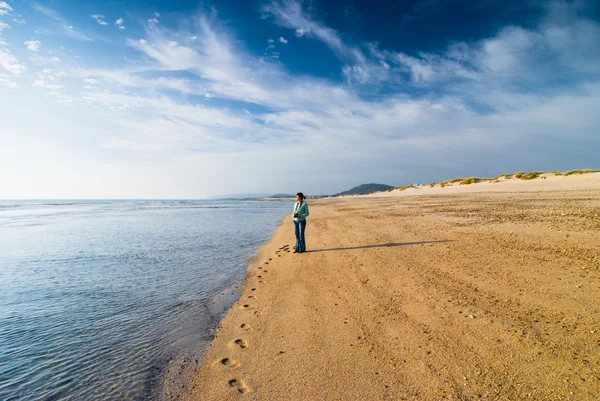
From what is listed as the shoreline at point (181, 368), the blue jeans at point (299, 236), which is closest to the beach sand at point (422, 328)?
the shoreline at point (181, 368)

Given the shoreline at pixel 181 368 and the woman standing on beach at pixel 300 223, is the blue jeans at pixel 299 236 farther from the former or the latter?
the shoreline at pixel 181 368

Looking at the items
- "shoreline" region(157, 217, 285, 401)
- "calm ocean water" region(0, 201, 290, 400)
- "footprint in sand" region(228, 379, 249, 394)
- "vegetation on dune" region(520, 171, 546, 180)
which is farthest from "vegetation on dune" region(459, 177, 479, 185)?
"footprint in sand" region(228, 379, 249, 394)

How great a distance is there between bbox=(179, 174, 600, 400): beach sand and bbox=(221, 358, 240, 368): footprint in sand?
0.02 metres

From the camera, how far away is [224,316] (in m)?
5.98

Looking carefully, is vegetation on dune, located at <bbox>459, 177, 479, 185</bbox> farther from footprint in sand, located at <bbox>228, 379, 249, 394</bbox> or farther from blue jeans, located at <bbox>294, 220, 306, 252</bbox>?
footprint in sand, located at <bbox>228, 379, 249, 394</bbox>

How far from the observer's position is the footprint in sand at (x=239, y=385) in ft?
11.6

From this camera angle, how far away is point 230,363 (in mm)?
4164

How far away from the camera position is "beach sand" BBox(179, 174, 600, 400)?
3322 millimetres

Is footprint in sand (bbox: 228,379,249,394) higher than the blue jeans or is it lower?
lower

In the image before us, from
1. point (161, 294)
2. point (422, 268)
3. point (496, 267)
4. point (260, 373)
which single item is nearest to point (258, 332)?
point (260, 373)

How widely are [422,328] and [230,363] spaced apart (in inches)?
125

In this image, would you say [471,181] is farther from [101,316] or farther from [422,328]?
[101,316]

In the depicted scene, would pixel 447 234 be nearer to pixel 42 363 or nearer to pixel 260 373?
pixel 260 373

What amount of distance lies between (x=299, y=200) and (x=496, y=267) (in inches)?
283
